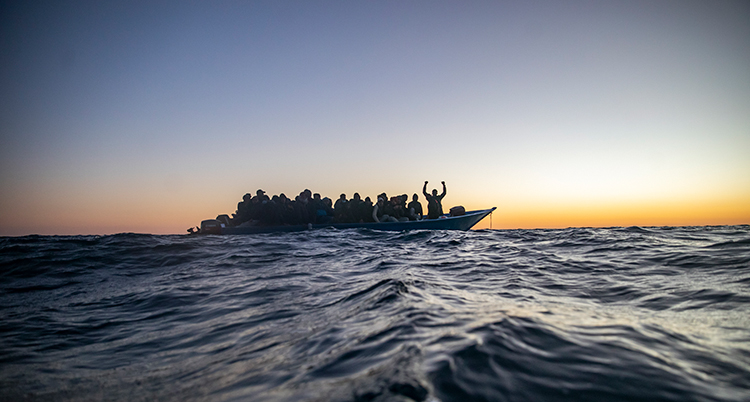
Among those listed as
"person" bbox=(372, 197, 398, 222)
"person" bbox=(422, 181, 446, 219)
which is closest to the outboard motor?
"person" bbox=(372, 197, 398, 222)

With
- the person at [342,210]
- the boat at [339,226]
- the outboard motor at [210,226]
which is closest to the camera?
the boat at [339,226]

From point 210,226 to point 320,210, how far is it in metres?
5.83

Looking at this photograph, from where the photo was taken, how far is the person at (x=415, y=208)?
19.2m

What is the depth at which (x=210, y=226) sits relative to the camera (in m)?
18.2

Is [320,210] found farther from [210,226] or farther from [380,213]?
[210,226]

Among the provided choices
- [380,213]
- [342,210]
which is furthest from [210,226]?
[380,213]

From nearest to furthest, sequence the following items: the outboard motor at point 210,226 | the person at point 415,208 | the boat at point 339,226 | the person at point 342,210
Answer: the boat at point 339,226, the outboard motor at point 210,226, the person at point 342,210, the person at point 415,208

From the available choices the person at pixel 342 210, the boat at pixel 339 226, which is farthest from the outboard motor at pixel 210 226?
the person at pixel 342 210

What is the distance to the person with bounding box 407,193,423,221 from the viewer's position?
63.0 feet

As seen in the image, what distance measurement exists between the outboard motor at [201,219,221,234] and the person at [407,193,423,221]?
10312mm

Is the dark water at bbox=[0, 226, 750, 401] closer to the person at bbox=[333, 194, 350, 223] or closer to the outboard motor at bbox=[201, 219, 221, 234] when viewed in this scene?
the outboard motor at bbox=[201, 219, 221, 234]

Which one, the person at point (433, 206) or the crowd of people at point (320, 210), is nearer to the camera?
the crowd of people at point (320, 210)

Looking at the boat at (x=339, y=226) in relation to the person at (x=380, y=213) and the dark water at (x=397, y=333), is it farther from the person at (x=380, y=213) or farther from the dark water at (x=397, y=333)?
the dark water at (x=397, y=333)

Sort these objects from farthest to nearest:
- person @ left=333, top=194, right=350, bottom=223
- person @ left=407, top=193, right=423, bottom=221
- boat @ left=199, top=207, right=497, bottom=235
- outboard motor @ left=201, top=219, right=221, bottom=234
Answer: person @ left=407, top=193, right=423, bottom=221, person @ left=333, top=194, right=350, bottom=223, outboard motor @ left=201, top=219, right=221, bottom=234, boat @ left=199, top=207, right=497, bottom=235
